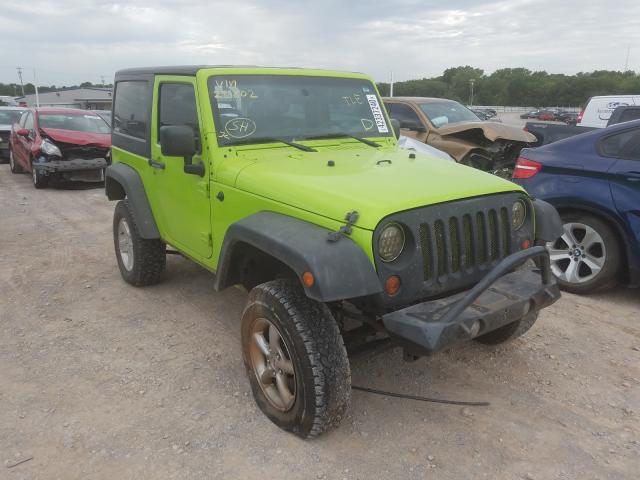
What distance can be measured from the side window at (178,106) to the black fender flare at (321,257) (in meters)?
1.18

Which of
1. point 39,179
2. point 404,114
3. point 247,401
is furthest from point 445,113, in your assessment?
point 39,179

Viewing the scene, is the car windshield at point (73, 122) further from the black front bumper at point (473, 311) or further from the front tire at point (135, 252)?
the black front bumper at point (473, 311)

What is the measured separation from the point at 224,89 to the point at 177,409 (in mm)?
2105

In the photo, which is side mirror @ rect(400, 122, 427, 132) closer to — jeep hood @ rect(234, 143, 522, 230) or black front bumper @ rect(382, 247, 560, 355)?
jeep hood @ rect(234, 143, 522, 230)

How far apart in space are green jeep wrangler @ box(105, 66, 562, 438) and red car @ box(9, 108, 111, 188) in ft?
23.5

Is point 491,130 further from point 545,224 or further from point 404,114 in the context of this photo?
point 545,224

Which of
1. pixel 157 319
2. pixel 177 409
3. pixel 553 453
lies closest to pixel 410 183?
pixel 553 453

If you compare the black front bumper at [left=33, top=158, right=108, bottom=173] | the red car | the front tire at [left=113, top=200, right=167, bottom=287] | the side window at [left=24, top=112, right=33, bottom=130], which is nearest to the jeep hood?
the front tire at [left=113, top=200, right=167, bottom=287]

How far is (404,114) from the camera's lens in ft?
32.0

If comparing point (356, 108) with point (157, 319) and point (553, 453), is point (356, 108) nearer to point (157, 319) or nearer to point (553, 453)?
point (157, 319)

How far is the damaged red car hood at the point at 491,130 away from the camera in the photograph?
347 inches

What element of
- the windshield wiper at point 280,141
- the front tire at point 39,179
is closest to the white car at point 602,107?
the windshield wiper at point 280,141

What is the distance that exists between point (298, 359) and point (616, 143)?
375 centimetres

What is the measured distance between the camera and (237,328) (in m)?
4.30
